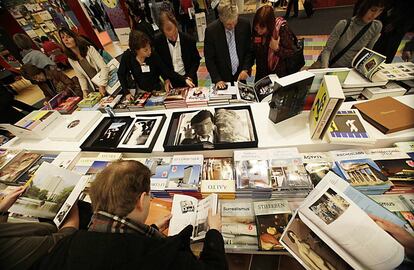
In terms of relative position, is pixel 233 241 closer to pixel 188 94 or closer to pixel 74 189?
pixel 74 189

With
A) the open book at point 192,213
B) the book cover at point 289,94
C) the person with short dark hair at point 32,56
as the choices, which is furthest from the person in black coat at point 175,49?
the person with short dark hair at point 32,56

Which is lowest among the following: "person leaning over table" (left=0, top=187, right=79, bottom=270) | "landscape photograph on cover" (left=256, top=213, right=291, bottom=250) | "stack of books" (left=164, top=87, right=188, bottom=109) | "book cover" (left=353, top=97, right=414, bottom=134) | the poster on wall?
"person leaning over table" (left=0, top=187, right=79, bottom=270)

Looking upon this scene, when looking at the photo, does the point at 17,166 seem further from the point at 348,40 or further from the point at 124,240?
the point at 348,40

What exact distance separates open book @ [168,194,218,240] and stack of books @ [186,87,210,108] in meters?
0.98

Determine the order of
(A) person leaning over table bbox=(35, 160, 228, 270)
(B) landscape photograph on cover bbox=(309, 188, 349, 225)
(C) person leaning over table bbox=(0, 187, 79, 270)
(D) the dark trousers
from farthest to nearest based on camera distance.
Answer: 1. (D) the dark trousers
2. (B) landscape photograph on cover bbox=(309, 188, 349, 225)
3. (C) person leaning over table bbox=(0, 187, 79, 270)
4. (A) person leaning over table bbox=(35, 160, 228, 270)

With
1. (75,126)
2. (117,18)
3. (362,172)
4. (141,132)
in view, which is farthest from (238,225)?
(117,18)

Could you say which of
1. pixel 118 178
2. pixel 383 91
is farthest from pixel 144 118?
pixel 383 91

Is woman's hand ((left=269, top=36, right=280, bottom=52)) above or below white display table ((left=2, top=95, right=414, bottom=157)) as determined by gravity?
above

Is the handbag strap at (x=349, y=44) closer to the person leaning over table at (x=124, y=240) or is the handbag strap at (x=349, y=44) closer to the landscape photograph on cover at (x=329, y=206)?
the landscape photograph on cover at (x=329, y=206)

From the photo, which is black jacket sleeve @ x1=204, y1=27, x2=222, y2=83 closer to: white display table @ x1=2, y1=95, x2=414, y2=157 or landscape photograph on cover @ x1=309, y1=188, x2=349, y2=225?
white display table @ x1=2, y1=95, x2=414, y2=157

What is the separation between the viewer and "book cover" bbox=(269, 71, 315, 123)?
54.3 inches

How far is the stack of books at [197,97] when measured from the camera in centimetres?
197

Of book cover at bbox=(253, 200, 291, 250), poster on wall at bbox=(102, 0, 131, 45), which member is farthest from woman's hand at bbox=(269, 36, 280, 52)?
poster on wall at bbox=(102, 0, 131, 45)

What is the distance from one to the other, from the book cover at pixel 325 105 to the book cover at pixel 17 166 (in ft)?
7.94
